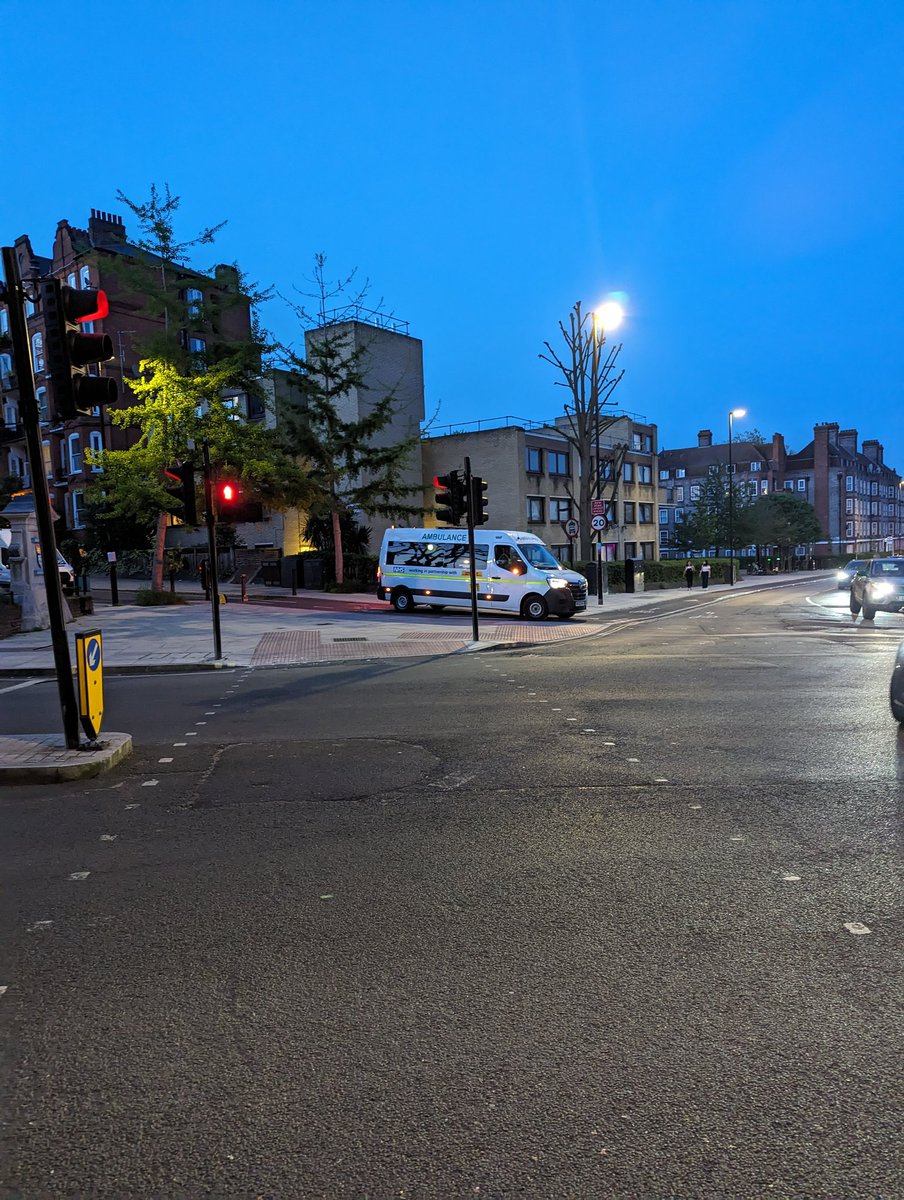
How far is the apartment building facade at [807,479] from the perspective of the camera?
9756cm

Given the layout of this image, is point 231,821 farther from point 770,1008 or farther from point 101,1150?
point 770,1008

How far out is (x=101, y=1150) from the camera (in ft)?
7.95

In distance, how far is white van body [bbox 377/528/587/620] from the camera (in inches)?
938

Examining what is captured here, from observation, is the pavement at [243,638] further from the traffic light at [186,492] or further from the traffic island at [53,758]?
the traffic light at [186,492]

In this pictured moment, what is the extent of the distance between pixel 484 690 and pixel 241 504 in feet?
18.3

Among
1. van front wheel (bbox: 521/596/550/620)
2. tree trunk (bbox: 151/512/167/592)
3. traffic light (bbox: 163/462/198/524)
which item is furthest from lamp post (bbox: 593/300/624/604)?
traffic light (bbox: 163/462/198/524)

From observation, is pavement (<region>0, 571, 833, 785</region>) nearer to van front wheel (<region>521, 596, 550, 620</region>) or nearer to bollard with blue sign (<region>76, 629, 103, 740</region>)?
bollard with blue sign (<region>76, 629, 103, 740</region>)

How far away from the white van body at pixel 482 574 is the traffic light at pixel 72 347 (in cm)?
1666

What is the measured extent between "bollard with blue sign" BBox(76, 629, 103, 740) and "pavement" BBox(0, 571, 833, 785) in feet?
0.67

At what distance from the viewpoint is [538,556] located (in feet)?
80.2

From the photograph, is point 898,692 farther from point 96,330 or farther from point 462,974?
point 96,330

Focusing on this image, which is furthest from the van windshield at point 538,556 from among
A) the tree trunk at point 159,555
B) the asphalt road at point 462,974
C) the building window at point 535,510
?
the building window at point 535,510

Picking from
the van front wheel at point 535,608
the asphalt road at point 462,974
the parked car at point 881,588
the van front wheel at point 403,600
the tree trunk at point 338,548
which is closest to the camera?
the asphalt road at point 462,974

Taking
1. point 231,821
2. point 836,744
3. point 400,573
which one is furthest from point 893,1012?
point 400,573
